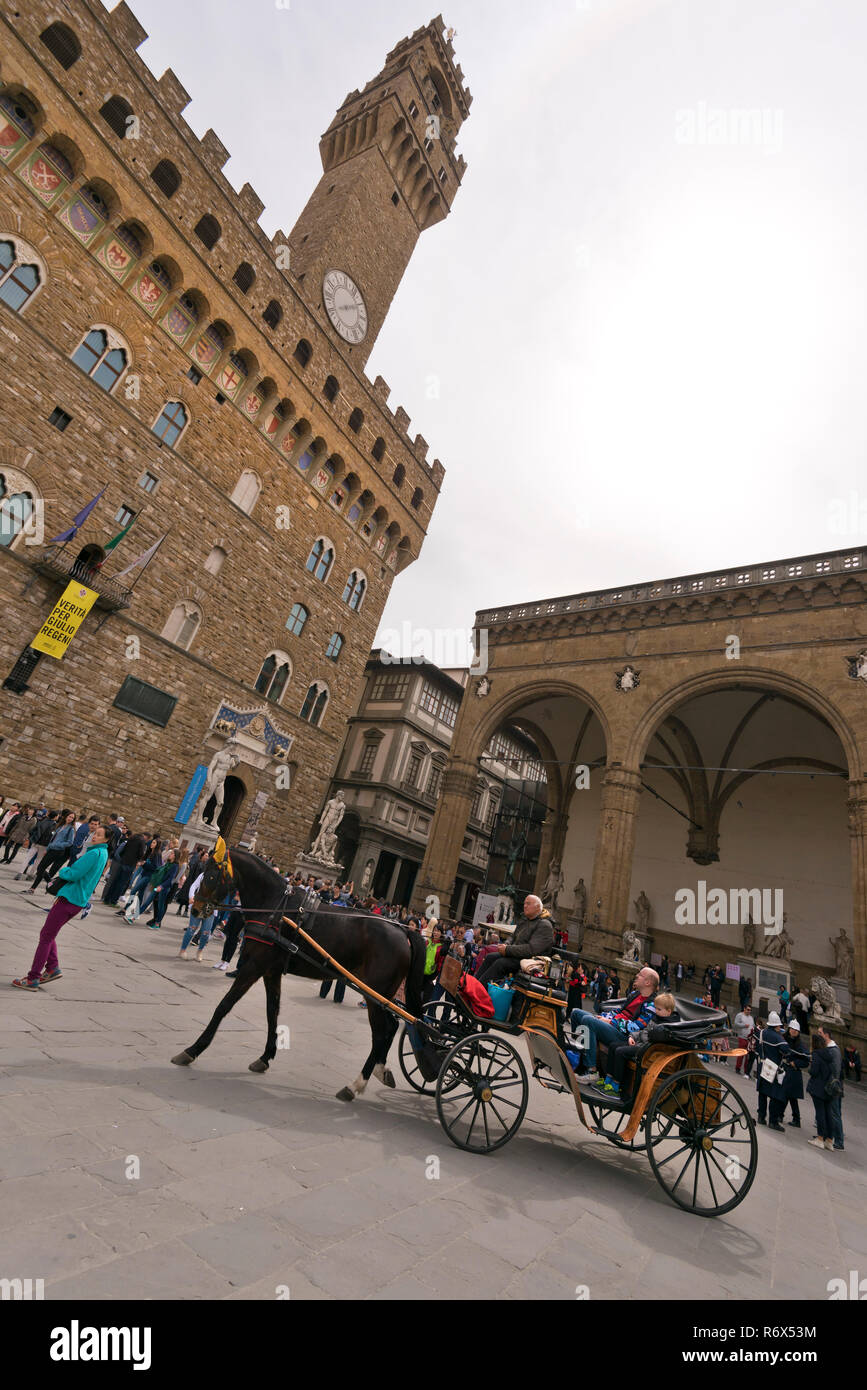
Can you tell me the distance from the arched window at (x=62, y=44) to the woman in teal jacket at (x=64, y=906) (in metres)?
20.1

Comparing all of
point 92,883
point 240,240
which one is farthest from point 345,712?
point 92,883

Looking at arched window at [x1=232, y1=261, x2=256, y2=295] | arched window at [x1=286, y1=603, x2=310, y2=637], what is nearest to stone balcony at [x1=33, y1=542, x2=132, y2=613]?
arched window at [x1=286, y1=603, x2=310, y2=637]

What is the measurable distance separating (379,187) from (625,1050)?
113ft

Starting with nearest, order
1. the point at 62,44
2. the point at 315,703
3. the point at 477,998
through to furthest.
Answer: the point at 477,998 → the point at 62,44 → the point at 315,703

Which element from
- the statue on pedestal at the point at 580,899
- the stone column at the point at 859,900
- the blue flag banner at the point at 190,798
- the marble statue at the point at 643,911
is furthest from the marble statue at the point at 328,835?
the stone column at the point at 859,900

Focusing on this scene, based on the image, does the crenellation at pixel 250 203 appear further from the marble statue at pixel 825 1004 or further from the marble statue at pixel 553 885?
the marble statue at pixel 825 1004

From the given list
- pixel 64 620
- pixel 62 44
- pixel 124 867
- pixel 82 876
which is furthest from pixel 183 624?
pixel 82 876

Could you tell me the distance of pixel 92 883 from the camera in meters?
5.31

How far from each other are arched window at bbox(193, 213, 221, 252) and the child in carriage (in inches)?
907

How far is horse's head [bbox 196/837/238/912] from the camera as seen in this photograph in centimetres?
482

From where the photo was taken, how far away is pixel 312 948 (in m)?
5.01

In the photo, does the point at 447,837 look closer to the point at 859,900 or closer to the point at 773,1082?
the point at 859,900
